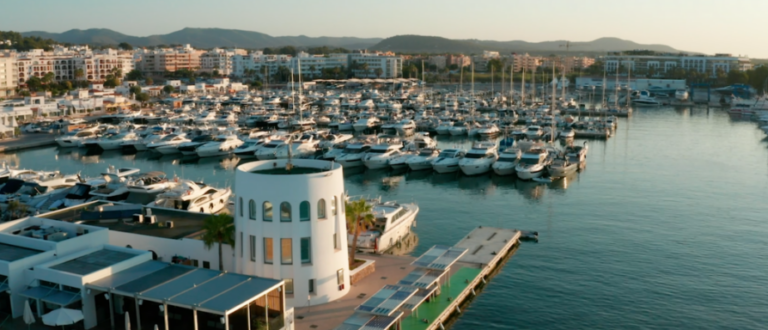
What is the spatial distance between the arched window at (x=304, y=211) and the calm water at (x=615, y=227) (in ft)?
20.0

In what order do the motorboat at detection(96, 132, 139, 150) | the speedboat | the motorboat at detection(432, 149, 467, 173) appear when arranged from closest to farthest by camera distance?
1. the speedboat
2. the motorboat at detection(432, 149, 467, 173)
3. the motorboat at detection(96, 132, 139, 150)

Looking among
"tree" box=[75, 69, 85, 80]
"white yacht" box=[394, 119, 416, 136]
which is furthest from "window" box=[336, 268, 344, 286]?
"tree" box=[75, 69, 85, 80]

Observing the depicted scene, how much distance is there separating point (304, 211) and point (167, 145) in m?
42.7

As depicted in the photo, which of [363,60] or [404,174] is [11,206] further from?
[363,60]

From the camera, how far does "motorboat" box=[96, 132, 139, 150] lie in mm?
61037

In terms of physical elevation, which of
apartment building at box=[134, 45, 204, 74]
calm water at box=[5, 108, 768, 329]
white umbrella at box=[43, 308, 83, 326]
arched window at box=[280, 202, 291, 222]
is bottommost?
calm water at box=[5, 108, 768, 329]

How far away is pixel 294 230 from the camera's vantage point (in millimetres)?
19734

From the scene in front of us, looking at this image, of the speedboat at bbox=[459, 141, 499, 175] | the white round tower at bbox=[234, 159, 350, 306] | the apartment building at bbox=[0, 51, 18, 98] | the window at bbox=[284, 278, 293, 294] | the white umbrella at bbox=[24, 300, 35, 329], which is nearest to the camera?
the white umbrella at bbox=[24, 300, 35, 329]

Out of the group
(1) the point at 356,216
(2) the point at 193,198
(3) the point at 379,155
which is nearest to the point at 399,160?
(3) the point at 379,155

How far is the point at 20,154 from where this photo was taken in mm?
58719

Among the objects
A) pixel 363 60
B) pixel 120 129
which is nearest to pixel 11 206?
pixel 120 129

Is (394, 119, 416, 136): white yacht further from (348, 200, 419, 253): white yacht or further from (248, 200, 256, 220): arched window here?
(248, 200, 256, 220): arched window

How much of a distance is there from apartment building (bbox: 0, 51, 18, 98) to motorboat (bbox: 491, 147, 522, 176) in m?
93.4

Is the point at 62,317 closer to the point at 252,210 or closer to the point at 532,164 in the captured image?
the point at 252,210
